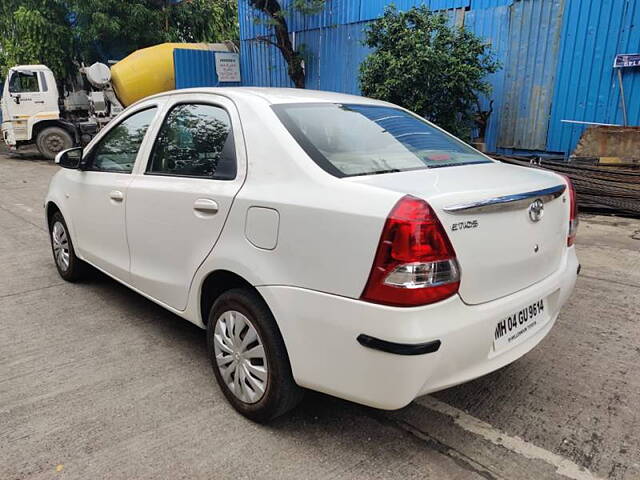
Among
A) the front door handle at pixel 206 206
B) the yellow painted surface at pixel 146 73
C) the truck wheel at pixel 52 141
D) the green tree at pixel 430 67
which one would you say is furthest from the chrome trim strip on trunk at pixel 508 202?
the truck wheel at pixel 52 141

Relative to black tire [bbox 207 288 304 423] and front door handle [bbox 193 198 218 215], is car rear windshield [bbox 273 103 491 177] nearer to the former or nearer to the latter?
front door handle [bbox 193 198 218 215]

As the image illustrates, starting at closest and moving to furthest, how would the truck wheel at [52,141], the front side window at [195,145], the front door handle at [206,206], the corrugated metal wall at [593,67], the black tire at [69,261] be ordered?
the front door handle at [206,206] → the front side window at [195,145] → the black tire at [69,261] → the corrugated metal wall at [593,67] → the truck wheel at [52,141]

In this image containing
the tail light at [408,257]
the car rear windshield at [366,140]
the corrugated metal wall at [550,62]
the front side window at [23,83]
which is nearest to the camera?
the tail light at [408,257]

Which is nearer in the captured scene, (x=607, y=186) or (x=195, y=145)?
(x=195, y=145)

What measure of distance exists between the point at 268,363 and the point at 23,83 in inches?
593

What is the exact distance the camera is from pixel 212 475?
6.91ft

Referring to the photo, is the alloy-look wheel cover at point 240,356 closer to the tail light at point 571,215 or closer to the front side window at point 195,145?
the front side window at point 195,145

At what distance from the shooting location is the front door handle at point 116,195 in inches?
128

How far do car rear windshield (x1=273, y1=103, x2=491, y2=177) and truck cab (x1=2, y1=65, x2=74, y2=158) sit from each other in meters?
14.2

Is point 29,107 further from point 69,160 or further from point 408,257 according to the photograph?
point 408,257

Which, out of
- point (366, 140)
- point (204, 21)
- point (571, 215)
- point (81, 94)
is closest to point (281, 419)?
point (366, 140)

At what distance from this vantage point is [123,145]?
11.4 feet

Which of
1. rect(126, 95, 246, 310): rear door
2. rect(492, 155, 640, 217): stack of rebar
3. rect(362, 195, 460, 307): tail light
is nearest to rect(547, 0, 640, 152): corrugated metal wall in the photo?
rect(492, 155, 640, 217): stack of rebar

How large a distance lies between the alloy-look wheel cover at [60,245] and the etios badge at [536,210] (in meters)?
3.68
